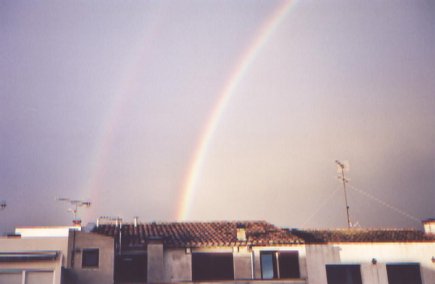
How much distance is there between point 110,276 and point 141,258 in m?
2.78

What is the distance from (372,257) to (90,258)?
2056cm

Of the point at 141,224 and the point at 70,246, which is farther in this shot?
the point at 141,224

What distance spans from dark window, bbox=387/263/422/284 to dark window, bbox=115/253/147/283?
717 inches

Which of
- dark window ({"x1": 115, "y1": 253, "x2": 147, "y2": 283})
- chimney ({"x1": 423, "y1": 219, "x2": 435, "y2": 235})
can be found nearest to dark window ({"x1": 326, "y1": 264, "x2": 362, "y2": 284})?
chimney ({"x1": 423, "y1": 219, "x2": 435, "y2": 235})

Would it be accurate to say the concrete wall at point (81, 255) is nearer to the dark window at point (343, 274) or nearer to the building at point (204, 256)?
the building at point (204, 256)

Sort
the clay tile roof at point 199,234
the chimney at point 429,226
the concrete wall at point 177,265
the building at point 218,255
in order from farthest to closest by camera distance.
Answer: the chimney at point 429,226 < the clay tile roof at point 199,234 < the concrete wall at point 177,265 < the building at point 218,255

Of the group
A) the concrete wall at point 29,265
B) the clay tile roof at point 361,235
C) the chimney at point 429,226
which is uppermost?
the chimney at point 429,226

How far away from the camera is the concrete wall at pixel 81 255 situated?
31.8 meters

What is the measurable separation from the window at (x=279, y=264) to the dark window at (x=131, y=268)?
27.7 ft

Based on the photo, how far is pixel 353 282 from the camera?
123 feet

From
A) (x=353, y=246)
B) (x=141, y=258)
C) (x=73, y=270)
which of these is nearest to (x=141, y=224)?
(x=141, y=258)

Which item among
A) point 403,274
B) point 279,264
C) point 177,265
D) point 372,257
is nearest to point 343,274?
point 372,257

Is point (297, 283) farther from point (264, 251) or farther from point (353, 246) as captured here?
point (353, 246)

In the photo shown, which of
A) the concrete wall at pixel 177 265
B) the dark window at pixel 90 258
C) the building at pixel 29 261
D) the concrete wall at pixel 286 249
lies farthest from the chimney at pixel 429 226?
the building at pixel 29 261
